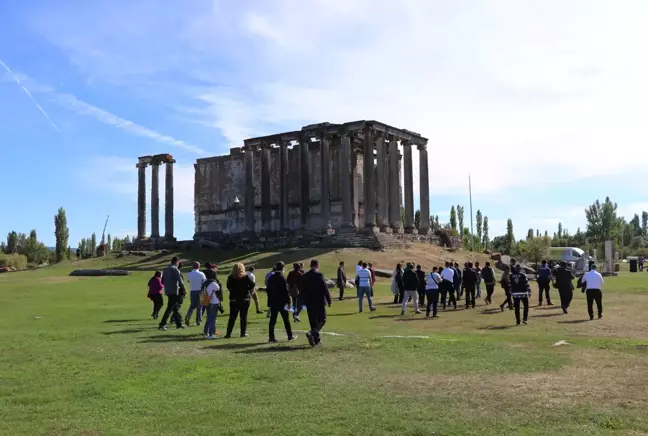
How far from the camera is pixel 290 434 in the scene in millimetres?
7812

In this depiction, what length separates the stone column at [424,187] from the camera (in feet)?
217

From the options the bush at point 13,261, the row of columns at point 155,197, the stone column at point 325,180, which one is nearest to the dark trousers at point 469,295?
the stone column at point 325,180

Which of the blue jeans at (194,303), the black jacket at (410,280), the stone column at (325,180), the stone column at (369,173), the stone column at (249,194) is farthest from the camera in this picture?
the stone column at (249,194)

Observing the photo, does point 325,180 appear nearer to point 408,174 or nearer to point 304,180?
point 304,180

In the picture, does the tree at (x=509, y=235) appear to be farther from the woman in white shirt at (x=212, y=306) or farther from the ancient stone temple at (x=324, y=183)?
the woman in white shirt at (x=212, y=306)

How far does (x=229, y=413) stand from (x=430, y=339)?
8324 millimetres

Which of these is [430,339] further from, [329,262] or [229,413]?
[329,262]

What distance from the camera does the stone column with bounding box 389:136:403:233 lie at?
6274 cm

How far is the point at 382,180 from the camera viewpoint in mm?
63188

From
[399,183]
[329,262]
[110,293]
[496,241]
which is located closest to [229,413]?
[110,293]

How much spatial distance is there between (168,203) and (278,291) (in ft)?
198

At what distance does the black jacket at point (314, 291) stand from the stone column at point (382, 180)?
45.3 meters

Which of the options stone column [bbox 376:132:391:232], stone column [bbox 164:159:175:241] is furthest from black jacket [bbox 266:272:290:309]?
stone column [bbox 164:159:175:241]

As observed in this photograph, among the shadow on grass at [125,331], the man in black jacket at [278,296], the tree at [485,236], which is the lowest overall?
the shadow on grass at [125,331]
